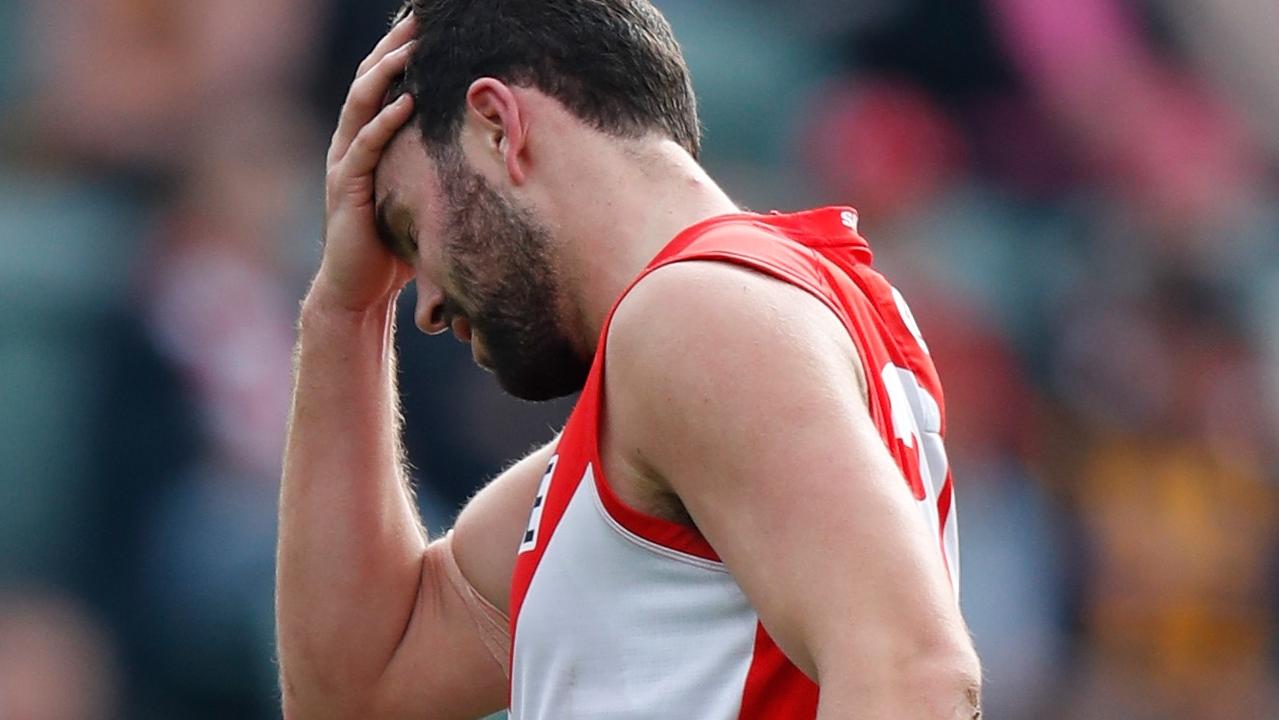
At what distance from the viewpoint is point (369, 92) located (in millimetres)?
2613

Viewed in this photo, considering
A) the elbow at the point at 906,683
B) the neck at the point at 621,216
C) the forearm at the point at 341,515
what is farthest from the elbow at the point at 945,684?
the forearm at the point at 341,515

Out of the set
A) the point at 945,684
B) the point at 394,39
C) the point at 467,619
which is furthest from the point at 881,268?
the point at 945,684

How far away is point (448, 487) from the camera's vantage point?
5.20 m

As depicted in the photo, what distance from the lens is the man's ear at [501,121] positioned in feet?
7.80

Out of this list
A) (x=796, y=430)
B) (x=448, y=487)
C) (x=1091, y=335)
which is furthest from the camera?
(x=1091, y=335)

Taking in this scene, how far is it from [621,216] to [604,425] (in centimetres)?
38

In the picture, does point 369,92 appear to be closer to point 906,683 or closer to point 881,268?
point 906,683

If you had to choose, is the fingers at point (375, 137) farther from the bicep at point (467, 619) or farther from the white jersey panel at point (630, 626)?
the white jersey panel at point (630, 626)

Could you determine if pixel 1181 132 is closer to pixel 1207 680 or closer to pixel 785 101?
pixel 785 101

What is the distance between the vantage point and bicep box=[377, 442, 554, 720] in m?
2.92

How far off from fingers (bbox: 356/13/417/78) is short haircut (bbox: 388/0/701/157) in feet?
0.25

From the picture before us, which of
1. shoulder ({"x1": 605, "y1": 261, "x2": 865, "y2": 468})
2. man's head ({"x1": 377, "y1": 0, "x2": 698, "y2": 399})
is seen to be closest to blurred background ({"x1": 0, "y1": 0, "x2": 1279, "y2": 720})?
man's head ({"x1": 377, "y1": 0, "x2": 698, "y2": 399})

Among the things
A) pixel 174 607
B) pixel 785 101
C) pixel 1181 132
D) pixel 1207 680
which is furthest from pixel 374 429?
pixel 1181 132

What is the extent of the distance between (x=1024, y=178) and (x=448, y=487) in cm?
307
